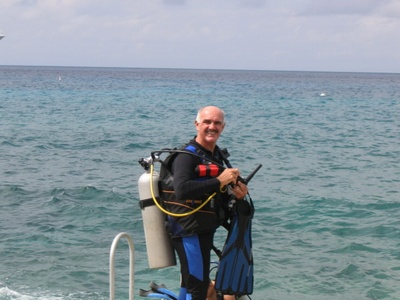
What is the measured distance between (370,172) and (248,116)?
64.9 ft

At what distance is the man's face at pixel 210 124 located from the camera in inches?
184

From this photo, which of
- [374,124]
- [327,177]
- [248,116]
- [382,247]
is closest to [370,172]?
Answer: [327,177]

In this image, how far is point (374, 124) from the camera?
3294 centimetres

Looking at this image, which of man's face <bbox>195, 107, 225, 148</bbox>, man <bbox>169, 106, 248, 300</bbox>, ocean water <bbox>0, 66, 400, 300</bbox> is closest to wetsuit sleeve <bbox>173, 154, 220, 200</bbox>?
man <bbox>169, 106, 248, 300</bbox>

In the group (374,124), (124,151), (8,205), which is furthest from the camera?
(374,124)

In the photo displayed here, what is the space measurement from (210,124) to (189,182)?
1.56ft

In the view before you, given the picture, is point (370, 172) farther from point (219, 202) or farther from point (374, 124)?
point (374, 124)

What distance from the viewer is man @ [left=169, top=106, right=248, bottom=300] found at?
180 inches

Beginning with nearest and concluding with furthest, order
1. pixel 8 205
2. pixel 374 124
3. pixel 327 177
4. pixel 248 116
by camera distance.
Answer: pixel 8 205 → pixel 327 177 → pixel 374 124 → pixel 248 116

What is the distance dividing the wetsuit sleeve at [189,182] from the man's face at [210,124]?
0.21 meters

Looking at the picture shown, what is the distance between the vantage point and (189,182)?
14.7 feet

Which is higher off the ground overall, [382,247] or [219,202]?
[219,202]

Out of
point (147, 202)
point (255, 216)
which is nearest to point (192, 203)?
point (147, 202)

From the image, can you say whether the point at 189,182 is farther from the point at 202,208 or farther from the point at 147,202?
the point at 147,202
